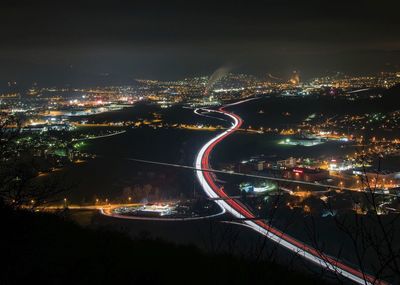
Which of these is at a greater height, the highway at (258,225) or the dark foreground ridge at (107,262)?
the dark foreground ridge at (107,262)

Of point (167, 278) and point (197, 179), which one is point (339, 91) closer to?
point (197, 179)

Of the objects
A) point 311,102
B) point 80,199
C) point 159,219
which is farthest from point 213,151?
point 311,102

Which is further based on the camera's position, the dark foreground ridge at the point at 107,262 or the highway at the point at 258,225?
the highway at the point at 258,225

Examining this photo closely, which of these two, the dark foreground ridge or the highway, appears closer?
the dark foreground ridge

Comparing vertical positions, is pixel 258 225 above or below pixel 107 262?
below

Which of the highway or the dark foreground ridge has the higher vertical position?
the dark foreground ridge
